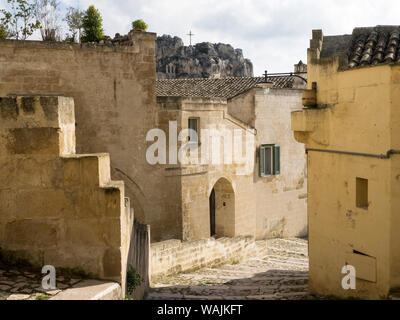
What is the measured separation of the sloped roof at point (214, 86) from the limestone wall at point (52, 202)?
52.4 feet

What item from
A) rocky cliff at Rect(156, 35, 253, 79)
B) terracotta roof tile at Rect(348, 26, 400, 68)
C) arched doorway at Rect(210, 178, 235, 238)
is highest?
rocky cliff at Rect(156, 35, 253, 79)

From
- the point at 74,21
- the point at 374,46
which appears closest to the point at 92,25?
the point at 74,21

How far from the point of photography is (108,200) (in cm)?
611

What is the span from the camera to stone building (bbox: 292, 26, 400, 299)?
7.61m

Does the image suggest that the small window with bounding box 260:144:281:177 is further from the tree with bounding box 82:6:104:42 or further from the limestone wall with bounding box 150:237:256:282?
the tree with bounding box 82:6:104:42

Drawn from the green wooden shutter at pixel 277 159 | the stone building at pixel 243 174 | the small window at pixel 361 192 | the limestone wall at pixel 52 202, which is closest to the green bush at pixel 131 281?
the limestone wall at pixel 52 202

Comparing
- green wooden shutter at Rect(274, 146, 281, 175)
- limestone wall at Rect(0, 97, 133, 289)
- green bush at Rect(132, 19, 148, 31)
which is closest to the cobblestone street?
limestone wall at Rect(0, 97, 133, 289)

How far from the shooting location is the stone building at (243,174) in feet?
50.4

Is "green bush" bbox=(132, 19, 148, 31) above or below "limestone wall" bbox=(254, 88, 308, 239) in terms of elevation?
above

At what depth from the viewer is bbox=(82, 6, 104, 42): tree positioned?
15945 mm

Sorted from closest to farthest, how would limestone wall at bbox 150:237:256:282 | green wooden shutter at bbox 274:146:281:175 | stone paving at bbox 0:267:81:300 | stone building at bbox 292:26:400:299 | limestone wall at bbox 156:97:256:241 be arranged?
stone paving at bbox 0:267:81:300 → stone building at bbox 292:26:400:299 → limestone wall at bbox 150:237:256:282 → limestone wall at bbox 156:97:256:241 → green wooden shutter at bbox 274:146:281:175

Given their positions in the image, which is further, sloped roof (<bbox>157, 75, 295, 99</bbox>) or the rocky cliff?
the rocky cliff

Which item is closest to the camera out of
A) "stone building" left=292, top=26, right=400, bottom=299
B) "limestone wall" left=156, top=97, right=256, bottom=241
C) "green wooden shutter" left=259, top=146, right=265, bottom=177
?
"stone building" left=292, top=26, right=400, bottom=299
